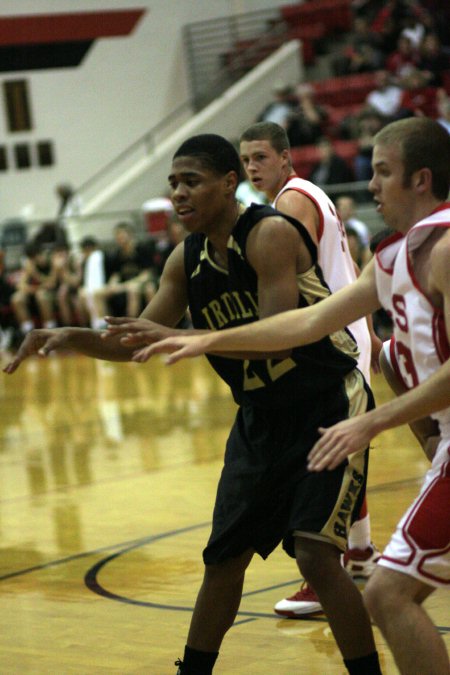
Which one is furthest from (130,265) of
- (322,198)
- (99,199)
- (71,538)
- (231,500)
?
(231,500)

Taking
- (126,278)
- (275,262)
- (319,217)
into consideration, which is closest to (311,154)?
(126,278)

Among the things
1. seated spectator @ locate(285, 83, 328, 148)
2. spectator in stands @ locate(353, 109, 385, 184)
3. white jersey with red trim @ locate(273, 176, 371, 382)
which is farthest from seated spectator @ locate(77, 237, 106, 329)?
white jersey with red trim @ locate(273, 176, 371, 382)

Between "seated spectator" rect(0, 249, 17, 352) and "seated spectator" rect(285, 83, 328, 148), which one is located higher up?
"seated spectator" rect(285, 83, 328, 148)

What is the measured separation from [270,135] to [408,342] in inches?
87.8

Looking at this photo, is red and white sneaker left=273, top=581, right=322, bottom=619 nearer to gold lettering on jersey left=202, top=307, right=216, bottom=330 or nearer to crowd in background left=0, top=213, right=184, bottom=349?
gold lettering on jersey left=202, top=307, right=216, bottom=330

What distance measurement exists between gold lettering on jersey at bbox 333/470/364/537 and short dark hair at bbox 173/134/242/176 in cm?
102

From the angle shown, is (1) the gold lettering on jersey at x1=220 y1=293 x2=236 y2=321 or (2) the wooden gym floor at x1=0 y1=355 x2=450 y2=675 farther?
(2) the wooden gym floor at x1=0 y1=355 x2=450 y2=675

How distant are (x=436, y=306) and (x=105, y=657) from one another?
2.04 m

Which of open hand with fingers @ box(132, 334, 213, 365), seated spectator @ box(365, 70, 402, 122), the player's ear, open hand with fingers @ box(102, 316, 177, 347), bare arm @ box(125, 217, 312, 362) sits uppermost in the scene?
seated spectator @ box(365, 70, 402, 122)

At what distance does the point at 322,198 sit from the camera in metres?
5.19

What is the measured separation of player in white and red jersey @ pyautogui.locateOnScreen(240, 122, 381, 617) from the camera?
16.9 feet

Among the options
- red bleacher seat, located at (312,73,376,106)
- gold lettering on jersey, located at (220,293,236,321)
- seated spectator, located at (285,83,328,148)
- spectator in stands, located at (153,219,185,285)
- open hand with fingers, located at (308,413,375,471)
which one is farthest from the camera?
red bleacher seat, located at (312,73,376,106)

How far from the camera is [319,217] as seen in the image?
518cm

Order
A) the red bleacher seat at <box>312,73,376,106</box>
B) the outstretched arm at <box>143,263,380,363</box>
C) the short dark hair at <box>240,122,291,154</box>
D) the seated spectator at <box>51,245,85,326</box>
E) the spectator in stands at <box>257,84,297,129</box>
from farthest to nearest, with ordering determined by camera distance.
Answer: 1. the red bleacher seat at <box>312,73,376,106</box>
2. the spectator in stands at <box>257,84,297,129</box>
3. the seated spectator at <box>51,245,85,326</box>
4. the short dark hair at <box>240,122,291,154</box>
5. the outstretched arm at <box>143,263,380,363</box>
